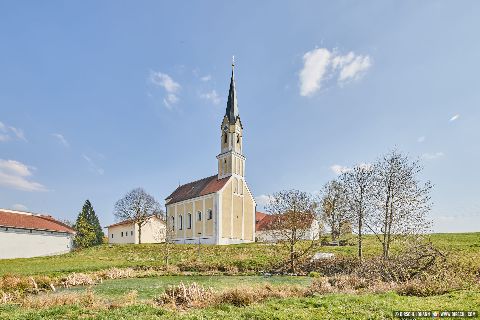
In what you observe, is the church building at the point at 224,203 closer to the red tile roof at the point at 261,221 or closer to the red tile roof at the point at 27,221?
the red tile roof at the point at 261,221

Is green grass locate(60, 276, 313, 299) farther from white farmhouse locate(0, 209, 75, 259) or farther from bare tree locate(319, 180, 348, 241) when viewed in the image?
white farmhouse locate(0, 209, 75, 259)

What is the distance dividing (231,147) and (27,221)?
3482 cm

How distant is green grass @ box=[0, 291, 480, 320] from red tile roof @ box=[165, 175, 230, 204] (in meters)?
44.7

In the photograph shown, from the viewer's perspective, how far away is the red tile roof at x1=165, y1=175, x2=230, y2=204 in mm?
58250

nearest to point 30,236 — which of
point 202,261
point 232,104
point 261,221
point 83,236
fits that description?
point 83,236

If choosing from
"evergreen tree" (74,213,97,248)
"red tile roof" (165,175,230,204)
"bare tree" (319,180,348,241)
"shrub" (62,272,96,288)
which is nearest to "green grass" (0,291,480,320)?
"shrub" (62,272,96,288)

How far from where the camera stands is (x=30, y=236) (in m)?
52.9

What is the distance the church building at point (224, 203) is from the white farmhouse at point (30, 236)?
58.7ft

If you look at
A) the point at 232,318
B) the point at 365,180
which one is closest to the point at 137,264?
the point at 365,180

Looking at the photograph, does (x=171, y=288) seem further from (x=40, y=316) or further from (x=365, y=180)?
(x=365, y=180)

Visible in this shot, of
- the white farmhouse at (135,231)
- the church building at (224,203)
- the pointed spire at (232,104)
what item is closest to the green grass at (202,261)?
the church building at (224,203)

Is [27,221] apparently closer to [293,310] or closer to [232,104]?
[232,104]

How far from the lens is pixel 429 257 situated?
2067cm

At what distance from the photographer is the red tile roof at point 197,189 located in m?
58.2
